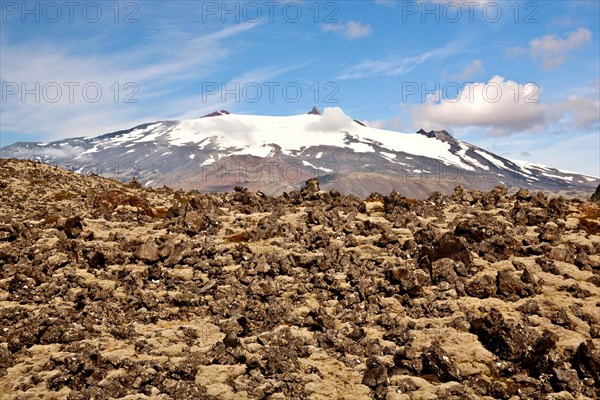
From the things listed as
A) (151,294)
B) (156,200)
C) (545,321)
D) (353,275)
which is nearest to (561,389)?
(545,321)

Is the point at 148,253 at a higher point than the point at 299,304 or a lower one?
higher

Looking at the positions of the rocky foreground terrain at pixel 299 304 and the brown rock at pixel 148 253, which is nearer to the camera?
the rocky foreground terrain at pixel 299 304

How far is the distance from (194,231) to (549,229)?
81.7ft

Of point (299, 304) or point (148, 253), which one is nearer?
point (299, 304)

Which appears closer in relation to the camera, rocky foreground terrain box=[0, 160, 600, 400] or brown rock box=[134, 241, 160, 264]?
rocky foreground terrain box=[0, 160, 600, 400]

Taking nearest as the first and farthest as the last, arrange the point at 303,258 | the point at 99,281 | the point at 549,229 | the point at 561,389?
the point at 561,389, the point at 99,281, the point at 303,258, the point at 549,229

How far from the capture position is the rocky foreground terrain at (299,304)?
2027 cm

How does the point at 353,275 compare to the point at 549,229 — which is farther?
the point at 549,229

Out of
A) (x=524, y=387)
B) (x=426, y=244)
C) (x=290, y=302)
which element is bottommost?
(x=524, y=387)

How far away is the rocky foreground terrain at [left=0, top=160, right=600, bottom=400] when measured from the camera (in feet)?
66.5

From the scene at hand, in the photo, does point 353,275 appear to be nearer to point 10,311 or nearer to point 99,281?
point 99,281

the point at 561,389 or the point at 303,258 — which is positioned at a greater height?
the point at 303,258

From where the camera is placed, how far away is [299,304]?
26906 millimetres

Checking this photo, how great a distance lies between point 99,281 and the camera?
1127 inches
